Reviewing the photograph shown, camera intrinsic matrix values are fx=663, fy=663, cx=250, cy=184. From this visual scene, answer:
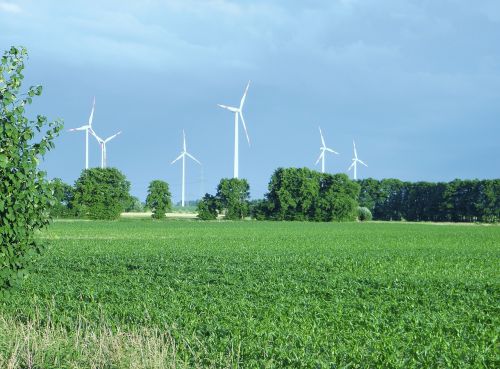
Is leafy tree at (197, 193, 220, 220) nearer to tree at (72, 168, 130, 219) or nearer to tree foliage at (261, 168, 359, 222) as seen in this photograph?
tree foliage at (261, 168, 359, 222)

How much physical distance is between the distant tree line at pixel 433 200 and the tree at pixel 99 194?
44043 mm

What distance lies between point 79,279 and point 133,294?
4.33 m

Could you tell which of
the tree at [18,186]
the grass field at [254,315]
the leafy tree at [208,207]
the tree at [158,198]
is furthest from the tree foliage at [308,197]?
the tree at [18,186]

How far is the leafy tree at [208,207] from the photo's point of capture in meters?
95.9

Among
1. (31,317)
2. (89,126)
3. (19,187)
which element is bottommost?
Answer: (31,317)

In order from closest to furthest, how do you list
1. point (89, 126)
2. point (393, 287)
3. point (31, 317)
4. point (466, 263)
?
point (31, 317) → point (393, 287) → point (466, 263) → point (89, 126)

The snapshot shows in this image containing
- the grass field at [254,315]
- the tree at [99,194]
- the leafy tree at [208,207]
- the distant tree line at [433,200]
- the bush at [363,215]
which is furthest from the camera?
the bush at [363,215]

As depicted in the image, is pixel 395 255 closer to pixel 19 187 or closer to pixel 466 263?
pixel 466 263

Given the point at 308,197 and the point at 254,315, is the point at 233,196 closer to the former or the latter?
the point at 308,197

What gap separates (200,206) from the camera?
96312mm

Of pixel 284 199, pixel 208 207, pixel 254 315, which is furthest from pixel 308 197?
pixel 254 315

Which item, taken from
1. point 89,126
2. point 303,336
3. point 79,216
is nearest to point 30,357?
point 303,336

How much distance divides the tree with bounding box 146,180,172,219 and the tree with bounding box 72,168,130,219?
3.42 metres

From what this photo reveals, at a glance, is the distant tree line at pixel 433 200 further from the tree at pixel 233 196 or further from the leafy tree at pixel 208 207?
the leafy tree at pixel 208 207
